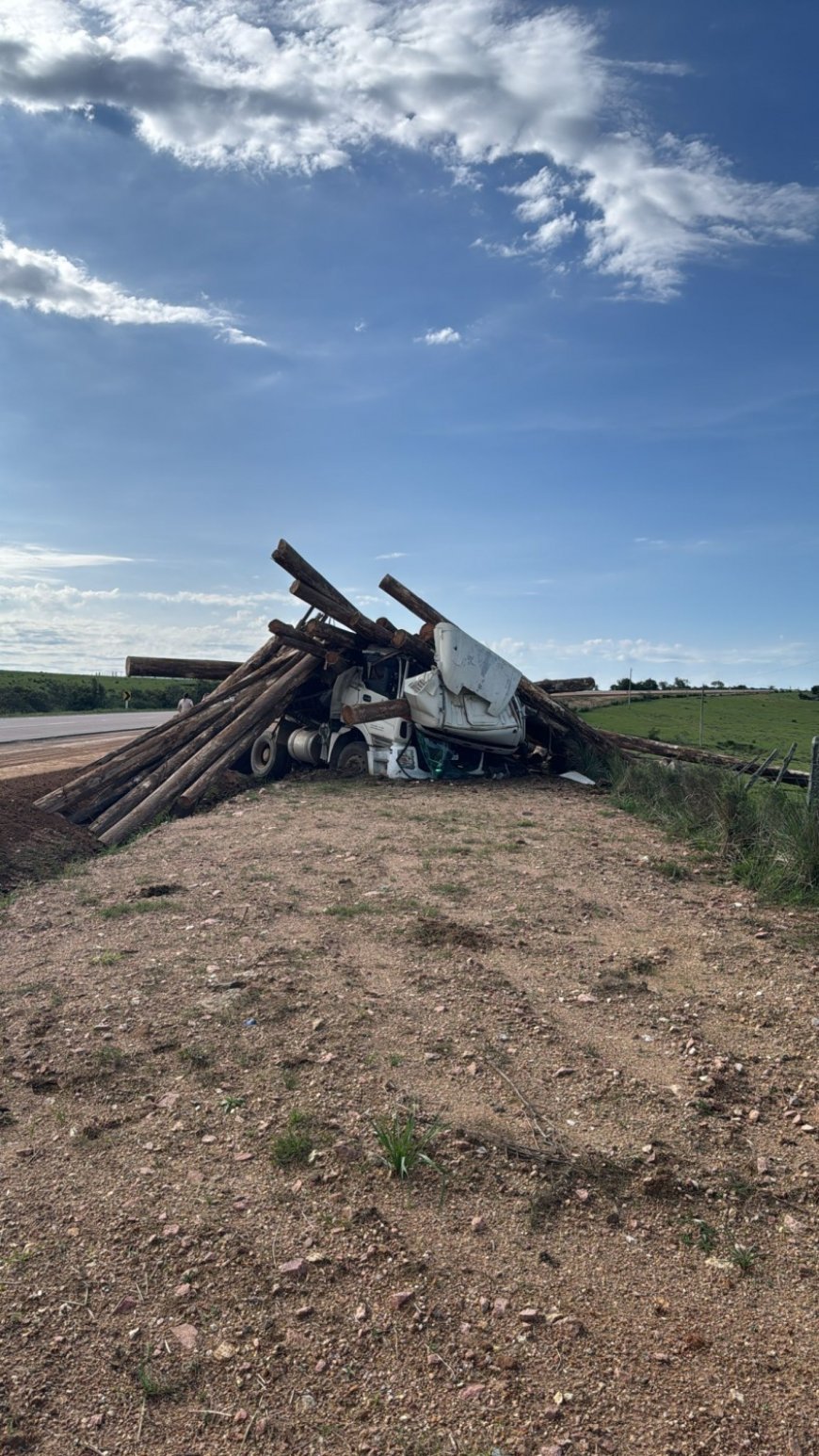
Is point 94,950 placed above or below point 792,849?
below

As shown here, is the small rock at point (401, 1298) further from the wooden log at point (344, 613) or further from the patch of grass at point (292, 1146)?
the wooden log at point (344, 613)

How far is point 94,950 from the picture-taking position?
6.49 m

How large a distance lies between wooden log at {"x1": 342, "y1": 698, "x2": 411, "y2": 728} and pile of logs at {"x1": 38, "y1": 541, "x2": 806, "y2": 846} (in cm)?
2

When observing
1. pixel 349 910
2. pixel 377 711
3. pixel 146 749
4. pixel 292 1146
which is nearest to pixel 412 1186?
pixel 292 1146

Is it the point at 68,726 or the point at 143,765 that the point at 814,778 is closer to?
the point at 143,765

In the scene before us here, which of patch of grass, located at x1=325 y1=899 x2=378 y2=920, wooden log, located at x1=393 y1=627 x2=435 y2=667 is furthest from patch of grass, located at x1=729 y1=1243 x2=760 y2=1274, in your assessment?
wooden log, located at x1=393 y1=627 x2=435 y2=667

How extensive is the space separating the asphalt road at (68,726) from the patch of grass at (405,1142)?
18049 millimetres

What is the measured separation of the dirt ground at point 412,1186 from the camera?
2.70 meters

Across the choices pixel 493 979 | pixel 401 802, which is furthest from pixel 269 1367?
pixel 401 802

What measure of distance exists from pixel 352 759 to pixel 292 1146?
1127 centimetres

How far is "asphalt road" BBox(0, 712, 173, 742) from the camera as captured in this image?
23000mm

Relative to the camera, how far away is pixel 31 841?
9.98m

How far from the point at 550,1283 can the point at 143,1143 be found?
1.81 m

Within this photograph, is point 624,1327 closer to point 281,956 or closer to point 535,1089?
point 535,1089
